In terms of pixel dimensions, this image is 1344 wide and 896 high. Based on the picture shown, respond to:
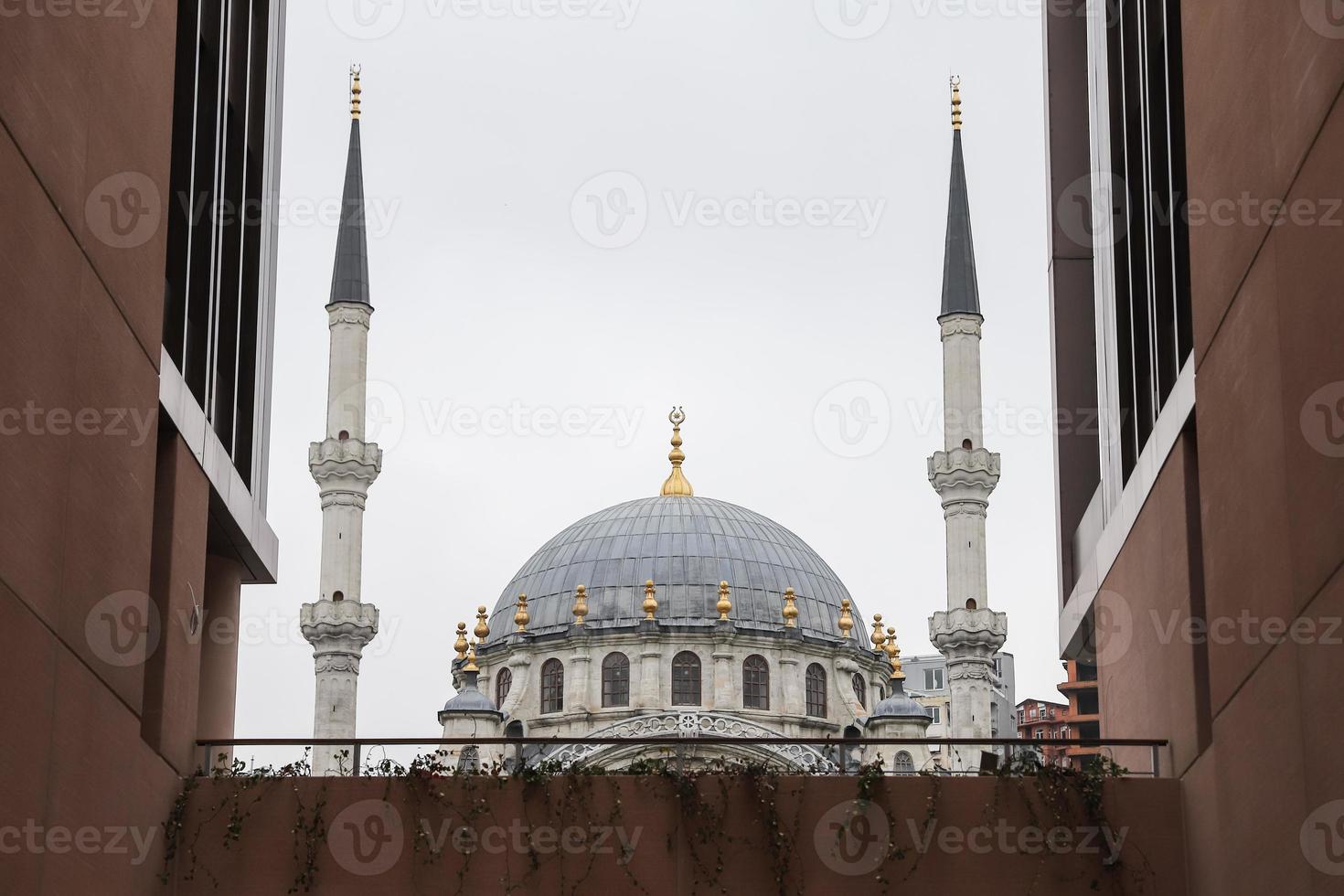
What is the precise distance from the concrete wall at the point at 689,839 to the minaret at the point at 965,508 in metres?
31.7

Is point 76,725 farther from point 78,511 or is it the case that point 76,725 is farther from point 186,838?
point 186,838

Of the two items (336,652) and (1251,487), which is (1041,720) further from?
(1251,487)

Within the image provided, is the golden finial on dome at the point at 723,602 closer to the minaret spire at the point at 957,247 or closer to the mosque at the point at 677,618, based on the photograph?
the mosque at the point at 677,618

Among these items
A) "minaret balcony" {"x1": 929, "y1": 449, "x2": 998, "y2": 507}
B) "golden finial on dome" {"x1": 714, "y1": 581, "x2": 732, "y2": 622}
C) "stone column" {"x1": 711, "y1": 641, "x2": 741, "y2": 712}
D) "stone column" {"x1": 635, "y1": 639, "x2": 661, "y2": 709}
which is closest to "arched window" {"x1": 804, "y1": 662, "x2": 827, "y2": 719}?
"stone column" {"x1": 711, "y1": 641, "x2": 741, "y2": 712}

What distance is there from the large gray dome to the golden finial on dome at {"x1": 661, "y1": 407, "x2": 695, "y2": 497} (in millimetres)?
958

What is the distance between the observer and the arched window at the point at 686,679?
57.4 meters

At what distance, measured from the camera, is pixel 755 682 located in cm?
5844

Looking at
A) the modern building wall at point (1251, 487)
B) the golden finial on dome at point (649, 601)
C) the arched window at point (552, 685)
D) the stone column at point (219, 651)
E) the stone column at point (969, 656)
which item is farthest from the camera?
the arched window at point (552, 685)

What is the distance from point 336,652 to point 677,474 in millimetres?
19030

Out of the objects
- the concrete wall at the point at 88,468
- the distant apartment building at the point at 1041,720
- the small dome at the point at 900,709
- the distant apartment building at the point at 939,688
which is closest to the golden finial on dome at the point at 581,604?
the small dome at the point at 900,709

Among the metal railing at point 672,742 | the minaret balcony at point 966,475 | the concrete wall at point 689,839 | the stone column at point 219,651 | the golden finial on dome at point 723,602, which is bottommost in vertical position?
the concrete wall at point 689,839

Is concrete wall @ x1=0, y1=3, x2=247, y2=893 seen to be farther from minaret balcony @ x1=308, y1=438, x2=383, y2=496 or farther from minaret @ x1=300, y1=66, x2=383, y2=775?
minaret balcony @ x1=308, y1=438, x2=383, y2=496

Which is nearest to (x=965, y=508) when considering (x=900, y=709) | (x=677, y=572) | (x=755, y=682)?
(x=900, y=709)

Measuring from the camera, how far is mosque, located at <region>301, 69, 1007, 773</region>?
49125 millimetres
